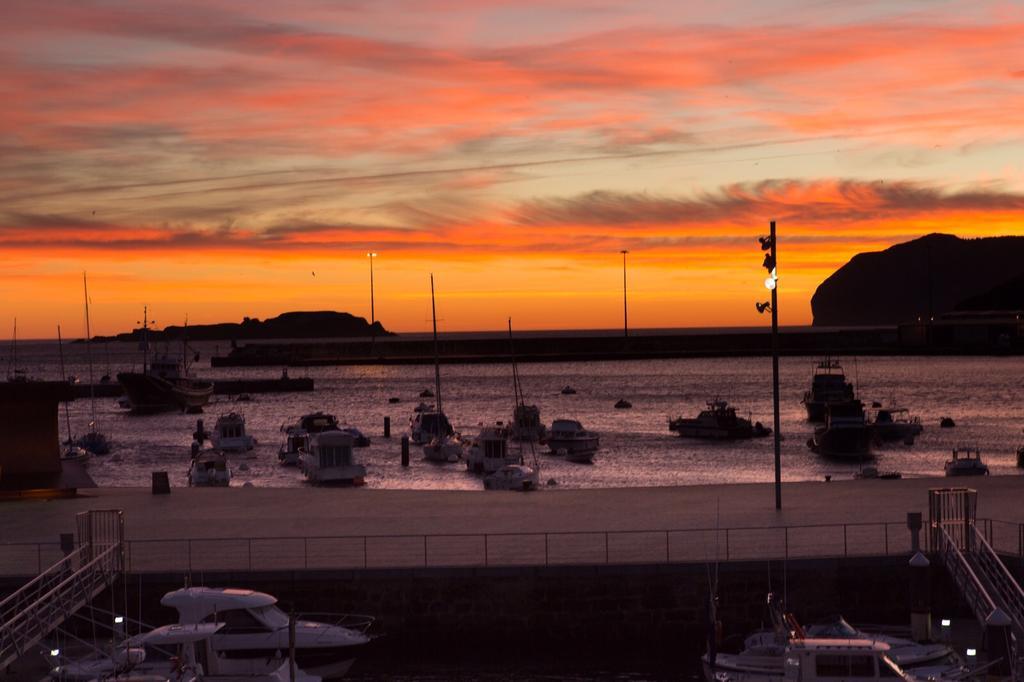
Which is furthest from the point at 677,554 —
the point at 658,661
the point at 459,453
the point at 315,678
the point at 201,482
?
the point at 459,453

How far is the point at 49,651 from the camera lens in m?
25.2

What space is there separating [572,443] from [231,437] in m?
23.1

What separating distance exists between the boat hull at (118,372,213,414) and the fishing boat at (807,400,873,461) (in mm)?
86476

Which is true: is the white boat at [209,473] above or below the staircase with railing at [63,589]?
below

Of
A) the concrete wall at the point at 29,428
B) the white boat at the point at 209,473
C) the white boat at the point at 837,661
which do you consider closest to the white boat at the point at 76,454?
the white boat at the point at 209,473

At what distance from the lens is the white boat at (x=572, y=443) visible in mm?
89688

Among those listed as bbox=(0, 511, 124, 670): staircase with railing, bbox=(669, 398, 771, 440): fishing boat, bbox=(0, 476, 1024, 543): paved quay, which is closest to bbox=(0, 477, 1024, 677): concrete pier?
bbox=(0, 476, 1024, 543): paved quay

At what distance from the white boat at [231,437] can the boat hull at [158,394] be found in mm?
63571

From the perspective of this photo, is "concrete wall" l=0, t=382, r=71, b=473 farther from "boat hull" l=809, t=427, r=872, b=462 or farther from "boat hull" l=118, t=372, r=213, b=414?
"boat hull" l=118, t=372, r=213, b=414

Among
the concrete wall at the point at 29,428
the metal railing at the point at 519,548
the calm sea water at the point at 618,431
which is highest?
the concrete wall at the point at 29,428

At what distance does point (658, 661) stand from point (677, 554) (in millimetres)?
2406

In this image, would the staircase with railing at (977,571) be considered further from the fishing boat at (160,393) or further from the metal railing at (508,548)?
the fishing boat at (160,393)

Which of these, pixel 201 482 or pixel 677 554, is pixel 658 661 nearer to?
pixel 677 554

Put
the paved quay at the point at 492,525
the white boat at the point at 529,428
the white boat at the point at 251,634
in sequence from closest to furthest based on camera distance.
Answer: the white boat at the point at 251,634, the paved quay at the point at 492,525, the white boat at the point at 529,428
